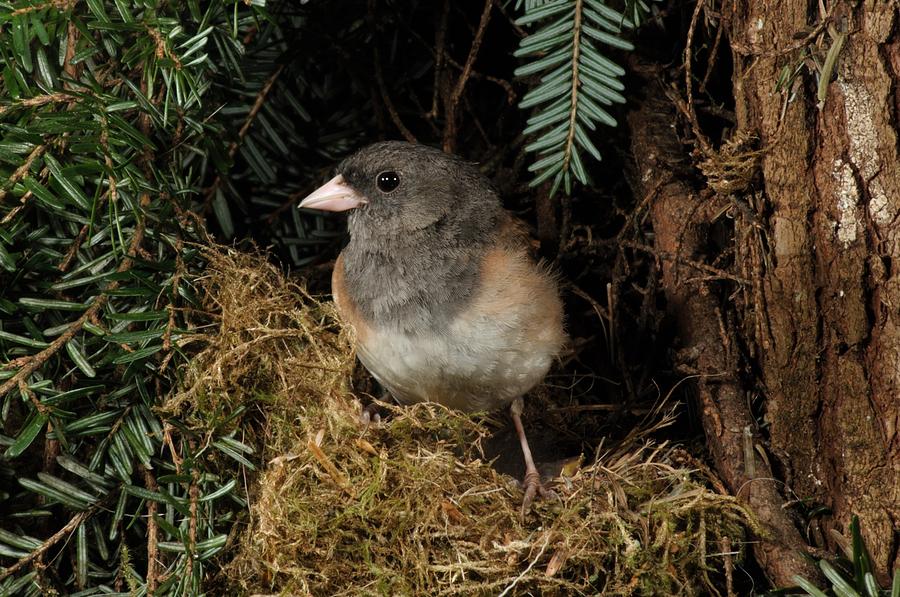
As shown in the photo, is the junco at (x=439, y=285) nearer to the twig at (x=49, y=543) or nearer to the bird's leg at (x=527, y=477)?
the bird's leg at (x=527, y=477)

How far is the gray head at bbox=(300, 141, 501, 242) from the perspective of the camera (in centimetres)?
191

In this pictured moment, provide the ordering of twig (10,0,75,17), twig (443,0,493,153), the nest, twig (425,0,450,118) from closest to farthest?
twig (10,0,75,17), the nest, twig (443,0,493,153), twig (425,0,450,118)

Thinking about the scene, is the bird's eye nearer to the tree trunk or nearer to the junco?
the junco

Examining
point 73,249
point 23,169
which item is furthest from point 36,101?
point 73,249

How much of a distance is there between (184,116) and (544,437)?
112cm

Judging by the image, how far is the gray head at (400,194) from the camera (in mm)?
1905

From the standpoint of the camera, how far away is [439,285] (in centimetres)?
178

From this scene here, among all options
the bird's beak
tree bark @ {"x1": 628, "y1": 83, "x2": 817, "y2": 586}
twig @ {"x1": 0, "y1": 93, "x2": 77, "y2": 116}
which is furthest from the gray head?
twig @ {"x1": 0, "y1": 93, "x2": 77, "y2": 116}

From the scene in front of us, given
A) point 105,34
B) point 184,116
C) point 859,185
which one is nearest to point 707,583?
point 859,185

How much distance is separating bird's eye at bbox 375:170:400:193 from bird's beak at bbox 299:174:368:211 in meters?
0.04

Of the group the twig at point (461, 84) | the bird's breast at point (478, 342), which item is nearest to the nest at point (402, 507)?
the bird's breast at point (478, 342)

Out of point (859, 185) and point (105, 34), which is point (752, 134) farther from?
point (105, 34)

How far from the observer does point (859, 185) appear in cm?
138

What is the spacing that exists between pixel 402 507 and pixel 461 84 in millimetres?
914
